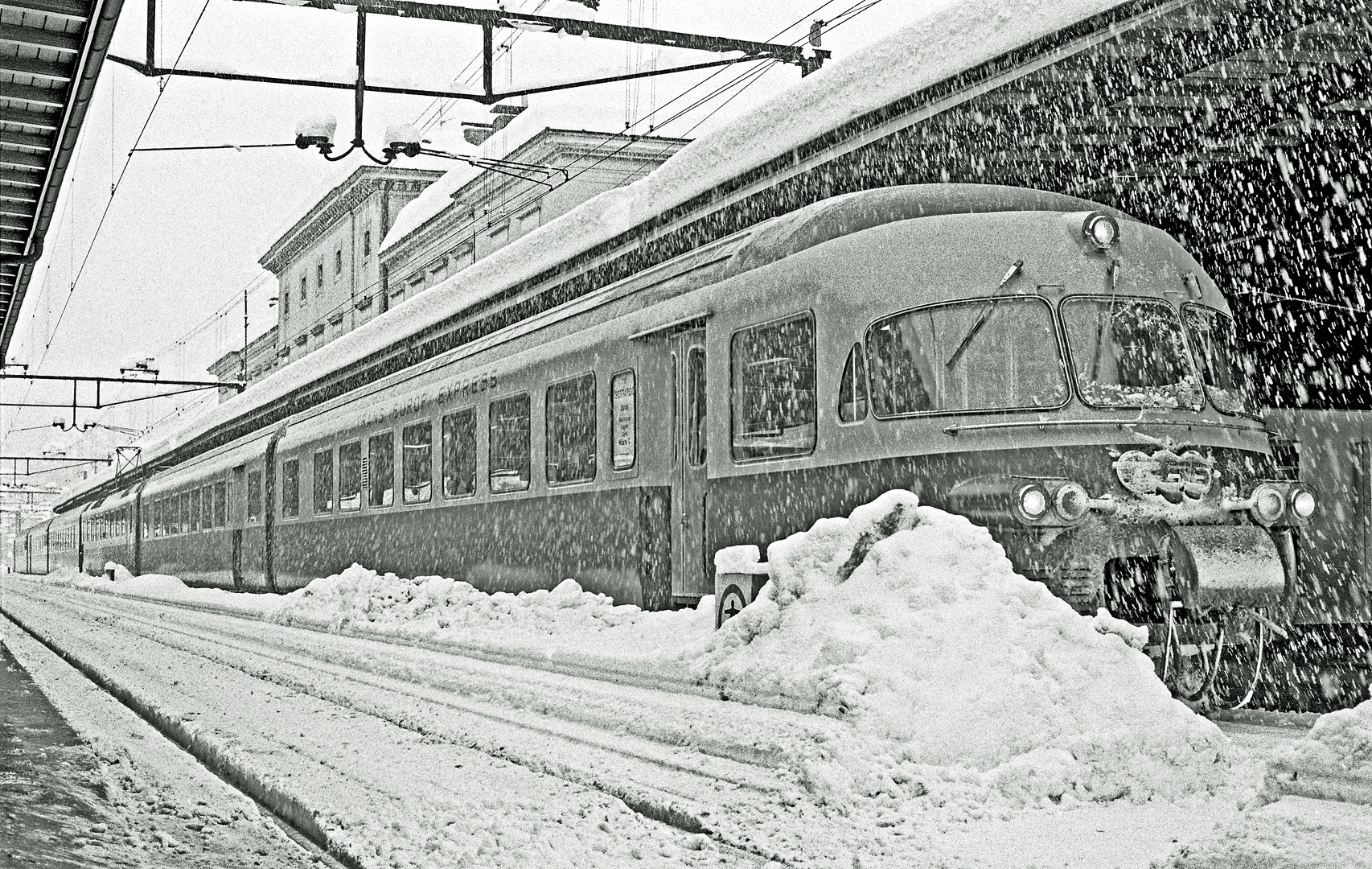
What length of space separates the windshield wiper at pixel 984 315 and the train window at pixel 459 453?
329 inches

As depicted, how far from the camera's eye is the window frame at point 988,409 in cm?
858

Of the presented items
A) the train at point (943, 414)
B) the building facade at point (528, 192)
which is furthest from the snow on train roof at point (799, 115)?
the building facade at point (528, 192)

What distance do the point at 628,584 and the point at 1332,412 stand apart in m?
6.02

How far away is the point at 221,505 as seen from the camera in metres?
30.0

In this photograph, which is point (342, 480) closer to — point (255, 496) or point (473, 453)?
point (473, 453)

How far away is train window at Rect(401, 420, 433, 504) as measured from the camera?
57.8 ft

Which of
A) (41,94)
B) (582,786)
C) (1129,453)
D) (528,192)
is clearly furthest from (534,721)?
(528,192)

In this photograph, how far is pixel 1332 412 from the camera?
11.9 m

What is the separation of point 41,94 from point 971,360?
22.5 ft

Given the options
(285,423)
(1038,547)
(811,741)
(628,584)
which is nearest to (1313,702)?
(1038,547)

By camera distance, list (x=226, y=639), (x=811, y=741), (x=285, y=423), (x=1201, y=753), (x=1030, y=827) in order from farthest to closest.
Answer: (x=285, y=423), (x=226, y=639), (x=811, y=741), (x=1201, y=753), (x=1030, y=827)

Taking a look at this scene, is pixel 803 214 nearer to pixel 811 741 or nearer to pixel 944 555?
pixel 944 555

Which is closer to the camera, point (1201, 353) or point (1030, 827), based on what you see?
point (1030, 827)

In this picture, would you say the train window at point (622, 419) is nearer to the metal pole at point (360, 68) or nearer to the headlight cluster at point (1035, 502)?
the metal pole at point (360, 68)
